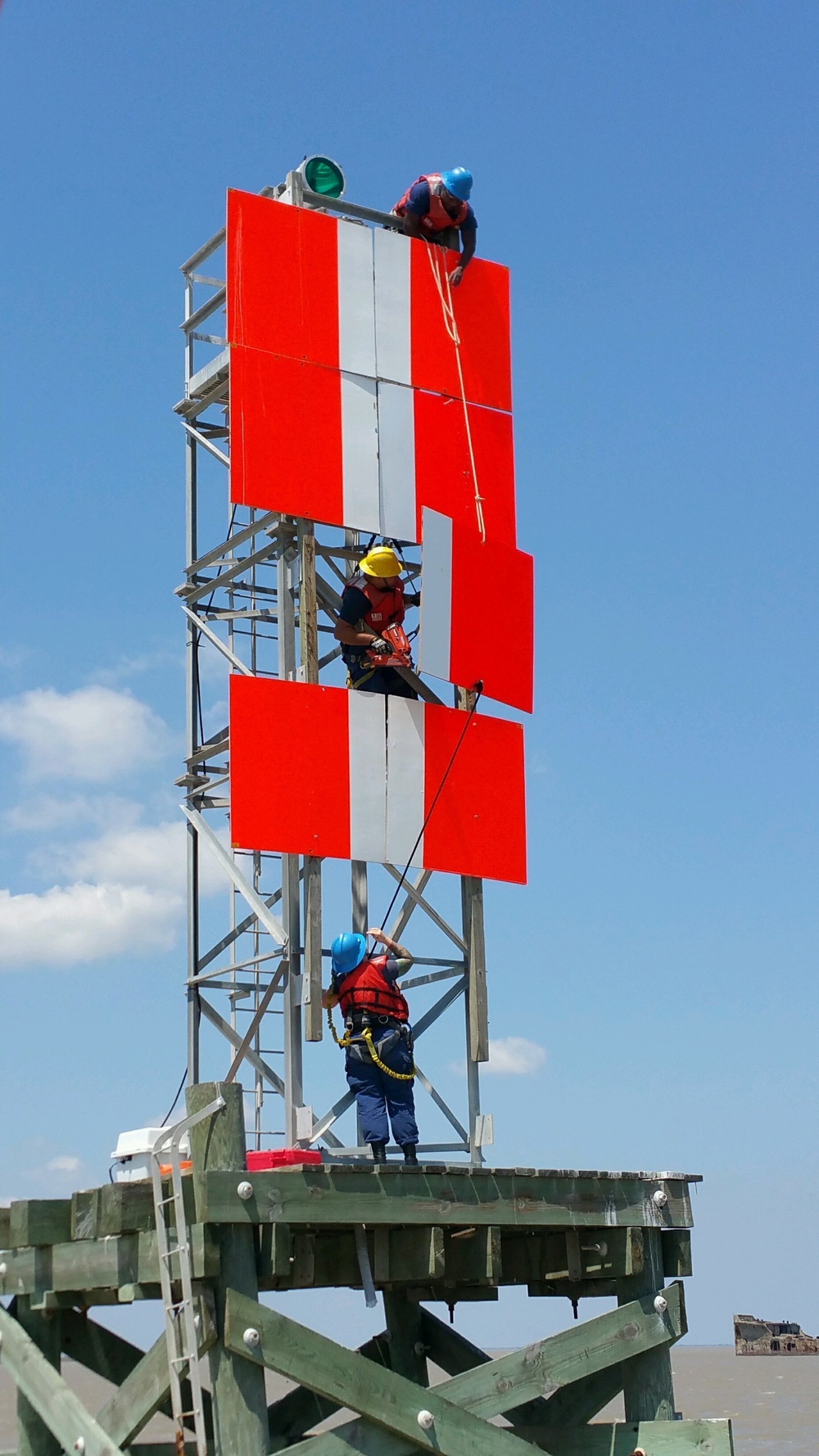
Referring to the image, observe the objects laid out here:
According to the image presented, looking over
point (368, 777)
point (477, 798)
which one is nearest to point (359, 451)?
point (368, 777)

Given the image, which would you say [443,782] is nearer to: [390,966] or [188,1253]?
[390,966]

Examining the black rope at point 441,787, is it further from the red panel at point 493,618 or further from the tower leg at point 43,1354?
the tower leg at point 43,1354

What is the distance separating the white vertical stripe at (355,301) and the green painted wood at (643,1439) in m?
8.43

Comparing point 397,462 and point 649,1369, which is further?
point 397,462

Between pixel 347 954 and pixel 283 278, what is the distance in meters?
5.82

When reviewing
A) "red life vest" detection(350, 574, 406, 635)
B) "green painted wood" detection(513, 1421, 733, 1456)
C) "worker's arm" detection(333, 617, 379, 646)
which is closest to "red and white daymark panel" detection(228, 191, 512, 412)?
"red life vest" detection(350, 574, 406, 635)

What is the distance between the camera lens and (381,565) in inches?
563

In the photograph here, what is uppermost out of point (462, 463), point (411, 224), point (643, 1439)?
point (411, 224)

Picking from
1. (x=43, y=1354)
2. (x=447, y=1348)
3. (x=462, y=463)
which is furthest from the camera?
(x=462, y=463)

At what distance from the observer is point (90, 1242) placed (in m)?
10.3

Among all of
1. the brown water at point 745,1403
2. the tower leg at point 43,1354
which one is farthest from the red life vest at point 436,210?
the brown water at point 745,1403

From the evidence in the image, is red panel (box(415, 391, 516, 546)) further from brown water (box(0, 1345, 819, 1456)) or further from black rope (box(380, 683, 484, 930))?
brown water (box(0, 1345, 819, 1456))

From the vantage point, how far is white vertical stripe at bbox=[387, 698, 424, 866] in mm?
14078

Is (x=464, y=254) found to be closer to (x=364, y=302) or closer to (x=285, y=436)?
(x=364, y=302)
